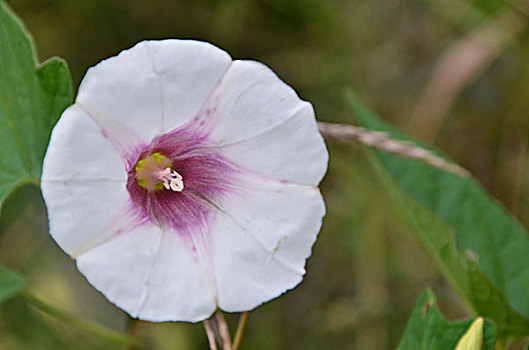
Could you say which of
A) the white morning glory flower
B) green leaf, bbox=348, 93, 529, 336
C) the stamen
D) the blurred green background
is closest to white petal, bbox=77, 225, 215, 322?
the white morning glory flower

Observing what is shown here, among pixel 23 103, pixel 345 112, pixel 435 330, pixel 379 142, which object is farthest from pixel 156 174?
pixel 345 112

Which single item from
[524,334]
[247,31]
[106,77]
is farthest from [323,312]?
[106,77]

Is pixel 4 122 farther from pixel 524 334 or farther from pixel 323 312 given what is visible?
pixel 323 312

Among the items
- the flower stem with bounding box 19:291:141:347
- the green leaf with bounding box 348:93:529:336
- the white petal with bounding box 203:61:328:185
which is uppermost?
the white petal with bounding box 203:61:328:185

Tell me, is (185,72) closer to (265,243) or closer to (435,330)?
(265,243)

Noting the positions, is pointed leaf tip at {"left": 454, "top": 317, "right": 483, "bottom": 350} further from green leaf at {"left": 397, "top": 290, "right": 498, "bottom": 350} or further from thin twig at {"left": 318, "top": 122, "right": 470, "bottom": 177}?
thin twig at {"left": 318, "top": 122, "right": 470, "bottom": 177}

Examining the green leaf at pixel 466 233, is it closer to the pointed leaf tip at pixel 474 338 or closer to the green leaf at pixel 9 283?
the pointed leaf tip at pixel 474 338
